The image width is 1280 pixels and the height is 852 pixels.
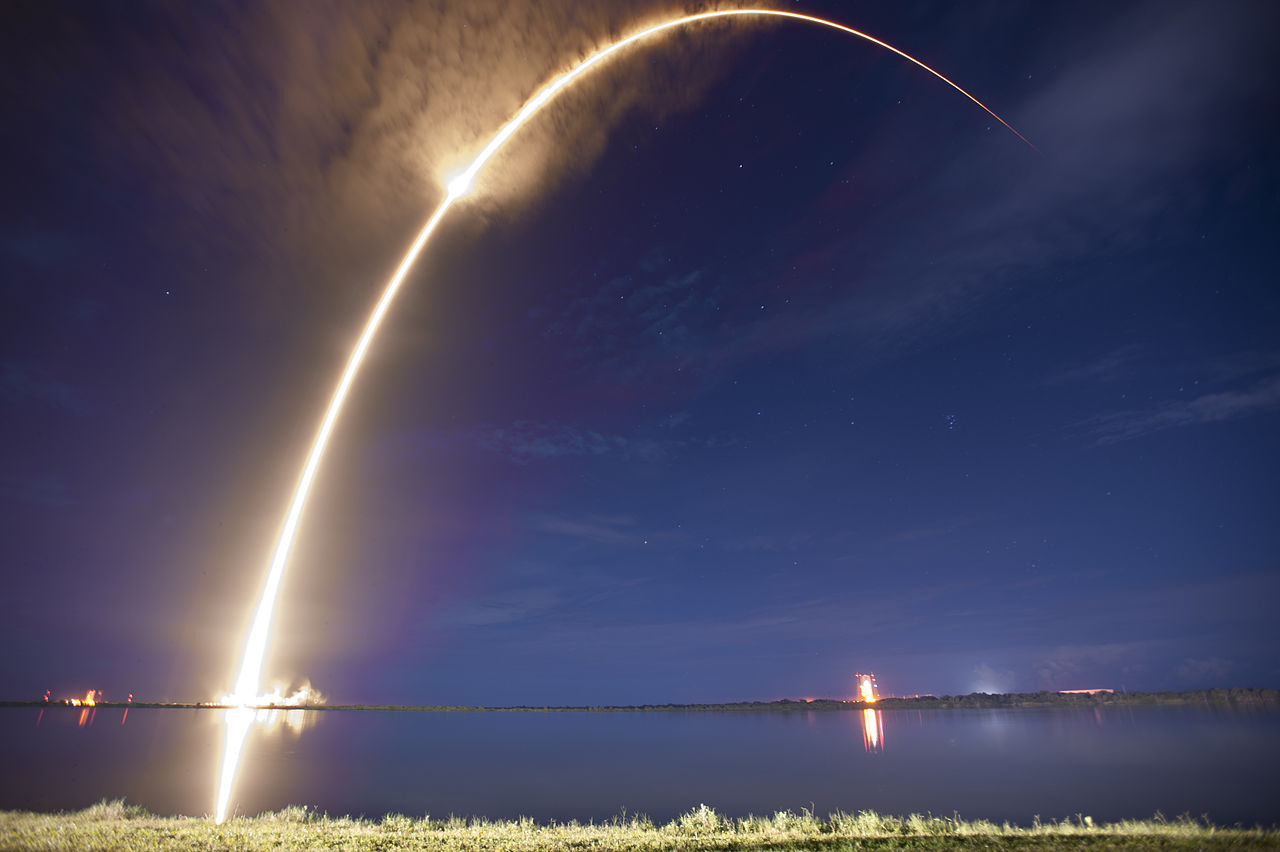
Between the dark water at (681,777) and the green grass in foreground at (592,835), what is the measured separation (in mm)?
8342

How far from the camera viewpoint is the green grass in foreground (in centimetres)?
1406

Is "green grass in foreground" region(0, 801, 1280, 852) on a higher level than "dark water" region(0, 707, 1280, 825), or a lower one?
higher

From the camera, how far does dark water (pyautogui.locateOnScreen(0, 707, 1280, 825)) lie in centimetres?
2745

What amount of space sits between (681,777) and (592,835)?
26206 millimetres

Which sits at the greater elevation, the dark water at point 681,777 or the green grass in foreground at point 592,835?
the green grass in foreground at point 592,835

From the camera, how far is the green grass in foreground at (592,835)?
46.1 ft

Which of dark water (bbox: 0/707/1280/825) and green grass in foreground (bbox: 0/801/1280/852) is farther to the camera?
dark water (bbox: 0/707/1280/825)

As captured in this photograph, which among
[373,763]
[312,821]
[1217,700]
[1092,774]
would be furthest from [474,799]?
[1217,700]

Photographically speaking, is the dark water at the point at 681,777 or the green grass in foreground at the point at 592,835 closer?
the green grass in foreground at the point at 592,835

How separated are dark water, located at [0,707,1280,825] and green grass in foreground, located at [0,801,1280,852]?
8342 mm

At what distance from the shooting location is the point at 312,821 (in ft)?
68.5

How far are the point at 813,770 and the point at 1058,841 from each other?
3125cm

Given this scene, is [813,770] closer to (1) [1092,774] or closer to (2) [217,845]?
(1) [1092,774]

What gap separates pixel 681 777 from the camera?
132ft
